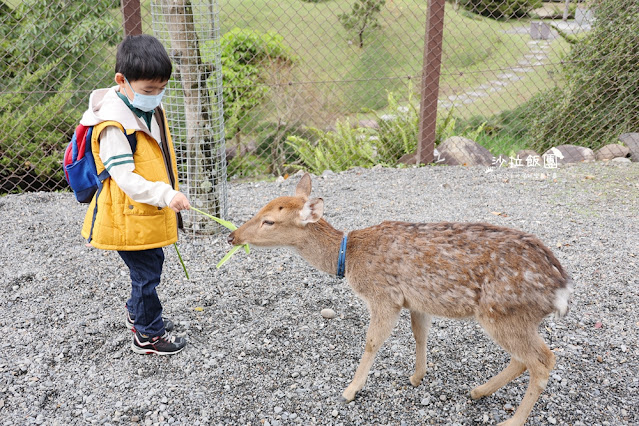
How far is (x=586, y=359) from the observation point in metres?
3.44


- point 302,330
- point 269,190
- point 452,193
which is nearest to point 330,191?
point 269,190

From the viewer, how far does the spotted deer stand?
2711mm

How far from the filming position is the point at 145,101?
9.72ft

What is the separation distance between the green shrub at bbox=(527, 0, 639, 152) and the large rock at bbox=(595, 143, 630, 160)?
1.63ft

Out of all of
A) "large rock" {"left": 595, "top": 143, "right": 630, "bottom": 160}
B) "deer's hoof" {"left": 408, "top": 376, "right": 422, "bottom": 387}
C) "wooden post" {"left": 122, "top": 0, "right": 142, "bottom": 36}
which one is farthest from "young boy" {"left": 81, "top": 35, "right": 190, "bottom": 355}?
"large rock" {"left": 595, "top": 143, "right": 630, "bottom": 160}

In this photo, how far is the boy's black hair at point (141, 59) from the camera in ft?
9.27

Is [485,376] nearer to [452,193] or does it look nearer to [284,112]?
[452,193]

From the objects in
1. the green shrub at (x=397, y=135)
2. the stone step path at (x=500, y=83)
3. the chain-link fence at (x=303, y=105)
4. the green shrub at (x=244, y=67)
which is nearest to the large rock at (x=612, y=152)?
the chain-link fence at (x=303, y=105)

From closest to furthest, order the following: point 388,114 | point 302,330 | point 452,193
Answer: point 302,330
point 452,193
point 388,114

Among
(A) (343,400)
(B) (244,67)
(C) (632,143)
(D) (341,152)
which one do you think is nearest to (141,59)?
(A) (343,400)

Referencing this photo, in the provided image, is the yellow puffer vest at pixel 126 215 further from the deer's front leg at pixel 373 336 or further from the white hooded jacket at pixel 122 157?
the deer's front leg at pixel 373 336

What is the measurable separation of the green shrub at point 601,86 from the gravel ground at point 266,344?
10.8 feet

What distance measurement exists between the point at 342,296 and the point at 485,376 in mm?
1264

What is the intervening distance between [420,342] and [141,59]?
2231 mm
